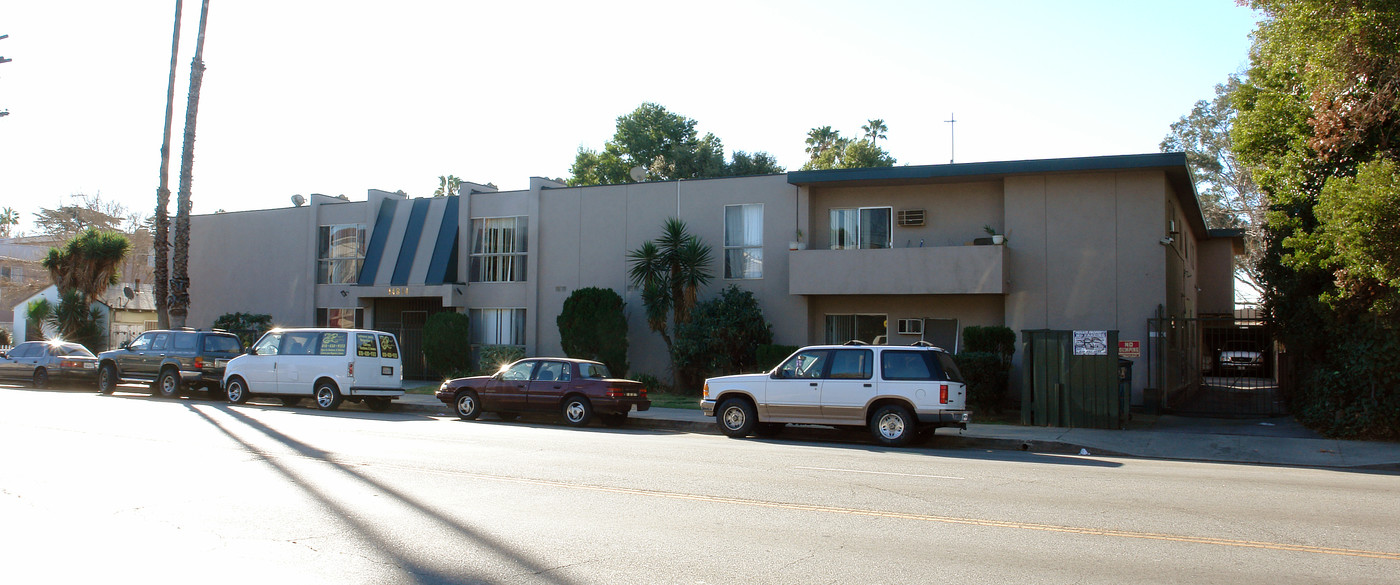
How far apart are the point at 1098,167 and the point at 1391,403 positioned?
7.39m

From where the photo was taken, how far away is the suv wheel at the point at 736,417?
15945mm

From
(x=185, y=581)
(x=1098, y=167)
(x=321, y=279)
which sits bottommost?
(x=185, y=581)

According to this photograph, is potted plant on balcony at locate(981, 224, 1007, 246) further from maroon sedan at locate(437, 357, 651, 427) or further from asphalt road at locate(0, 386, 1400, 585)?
maroon sedan at locate(437, 357, 651, 427)

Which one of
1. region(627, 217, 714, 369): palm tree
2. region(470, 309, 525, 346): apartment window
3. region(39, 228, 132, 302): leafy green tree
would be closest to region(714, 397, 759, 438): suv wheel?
region(627, 217, 714, 369): palm tree

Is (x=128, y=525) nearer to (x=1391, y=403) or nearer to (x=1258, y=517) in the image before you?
(x=1258, y=517)

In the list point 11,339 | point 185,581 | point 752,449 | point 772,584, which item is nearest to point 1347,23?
point 752,449

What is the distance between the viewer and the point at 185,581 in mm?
5992

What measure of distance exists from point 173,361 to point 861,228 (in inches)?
670

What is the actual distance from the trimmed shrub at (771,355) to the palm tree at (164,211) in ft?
55.7

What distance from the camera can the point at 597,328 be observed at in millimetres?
24391

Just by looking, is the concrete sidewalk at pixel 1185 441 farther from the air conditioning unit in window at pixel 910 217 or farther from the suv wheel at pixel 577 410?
the air conditioning unit in window at pixel 910 217

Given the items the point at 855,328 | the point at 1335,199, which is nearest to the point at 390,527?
the point at 1335,199

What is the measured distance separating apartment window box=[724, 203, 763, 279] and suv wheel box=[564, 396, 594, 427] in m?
7.89

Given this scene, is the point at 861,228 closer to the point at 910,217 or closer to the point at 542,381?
the point at 910,217
